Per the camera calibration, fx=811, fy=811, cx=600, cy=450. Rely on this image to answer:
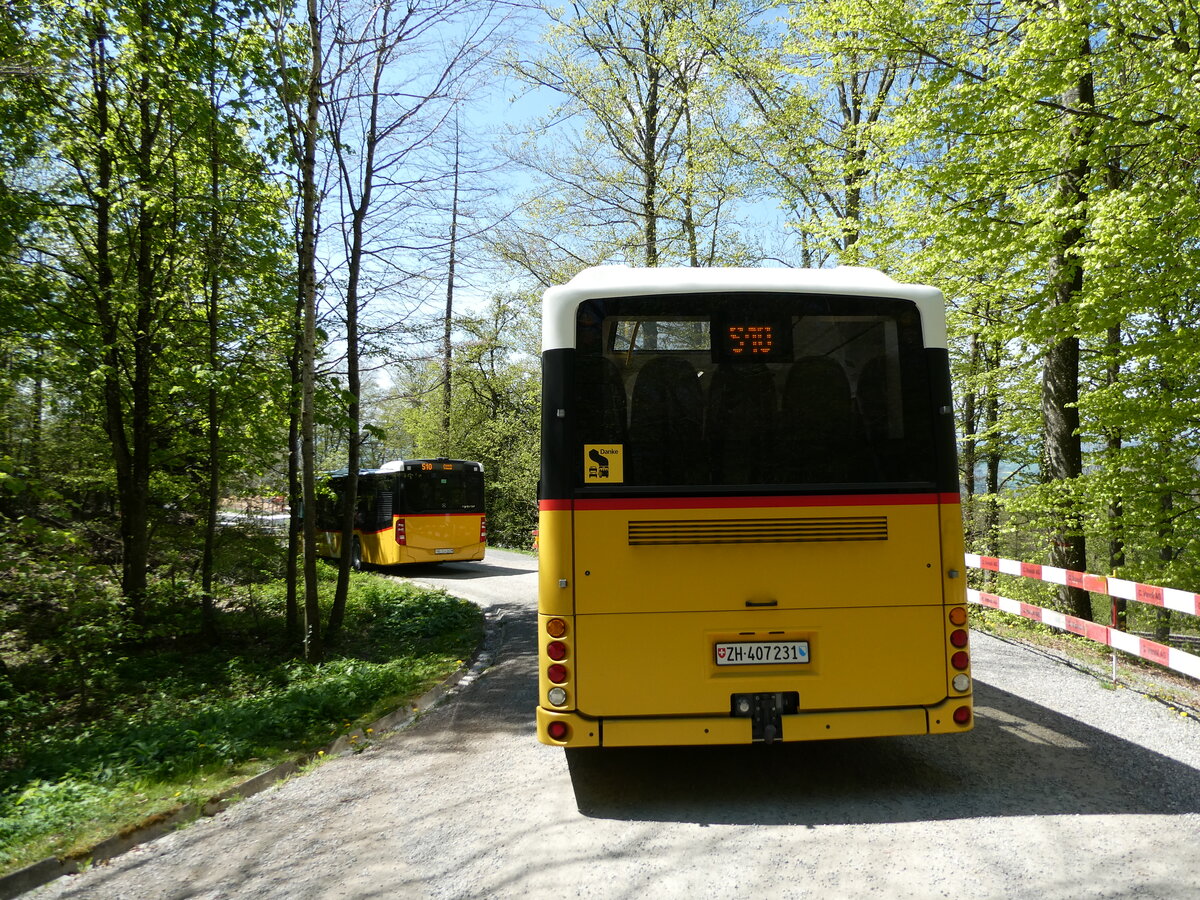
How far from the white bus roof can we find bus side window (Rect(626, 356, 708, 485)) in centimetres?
46

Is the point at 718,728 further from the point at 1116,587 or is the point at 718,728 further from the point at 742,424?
the point at 1116,587

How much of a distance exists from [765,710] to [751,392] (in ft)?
5.97

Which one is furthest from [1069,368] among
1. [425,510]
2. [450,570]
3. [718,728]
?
[450,570]

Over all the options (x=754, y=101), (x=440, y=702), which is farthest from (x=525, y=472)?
(x=440, y=702)

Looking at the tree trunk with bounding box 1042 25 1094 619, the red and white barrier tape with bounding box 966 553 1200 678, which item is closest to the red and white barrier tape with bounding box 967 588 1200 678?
the red and white barrier tape with bounding box 966 553 1200 678

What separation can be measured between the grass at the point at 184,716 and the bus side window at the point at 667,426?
3.36 metres

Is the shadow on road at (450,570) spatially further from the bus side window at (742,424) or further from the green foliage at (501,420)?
the bus side window at (742,424)

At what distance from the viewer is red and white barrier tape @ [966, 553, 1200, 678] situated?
6320mm

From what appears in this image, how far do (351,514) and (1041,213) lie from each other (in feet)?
33.1

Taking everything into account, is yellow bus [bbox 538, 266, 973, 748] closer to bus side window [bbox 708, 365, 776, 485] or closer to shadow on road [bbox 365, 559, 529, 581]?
bus side window [bbox 708, 365, 776, 485]

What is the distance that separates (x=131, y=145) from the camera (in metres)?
10.3

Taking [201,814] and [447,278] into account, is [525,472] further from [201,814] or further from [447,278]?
[201,814]

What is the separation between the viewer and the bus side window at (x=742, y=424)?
4.67 meters

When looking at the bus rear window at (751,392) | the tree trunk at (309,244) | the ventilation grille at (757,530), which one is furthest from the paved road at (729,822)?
the tree trunk at (309,244)
